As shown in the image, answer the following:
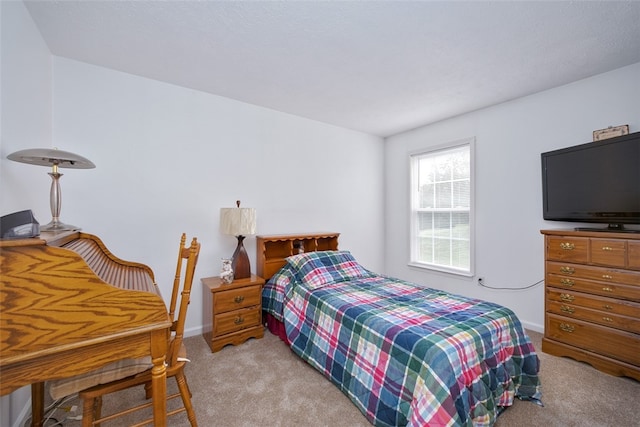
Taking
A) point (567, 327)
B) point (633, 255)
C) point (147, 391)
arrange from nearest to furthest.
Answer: point (147, 391) < point (633, 255) < point (567, 327)

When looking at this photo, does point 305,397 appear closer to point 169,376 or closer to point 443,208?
point 169,376

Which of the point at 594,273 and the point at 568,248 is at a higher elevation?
the point at 568,248

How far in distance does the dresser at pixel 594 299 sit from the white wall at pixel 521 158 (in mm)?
559

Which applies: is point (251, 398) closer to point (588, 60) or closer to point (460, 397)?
point (460, 397)

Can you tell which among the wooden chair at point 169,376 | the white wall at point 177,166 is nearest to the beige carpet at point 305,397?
the wooden chair at point 169,376

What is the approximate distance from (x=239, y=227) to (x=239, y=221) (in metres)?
0.06

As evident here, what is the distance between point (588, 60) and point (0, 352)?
399 centimetres

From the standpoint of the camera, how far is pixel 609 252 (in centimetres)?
212

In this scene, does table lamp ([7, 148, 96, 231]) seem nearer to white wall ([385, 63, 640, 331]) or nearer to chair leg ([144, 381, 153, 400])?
chair leg ([144, 381, 153, 400])

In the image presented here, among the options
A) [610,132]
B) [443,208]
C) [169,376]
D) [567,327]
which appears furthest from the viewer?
[443,208]

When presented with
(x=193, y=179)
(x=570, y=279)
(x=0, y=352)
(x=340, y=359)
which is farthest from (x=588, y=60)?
(x=0, y=352)

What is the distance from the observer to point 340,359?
196 cm

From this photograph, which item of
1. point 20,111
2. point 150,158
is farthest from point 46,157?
point 150,158

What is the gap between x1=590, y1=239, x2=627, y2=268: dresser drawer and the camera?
2.06 metres
